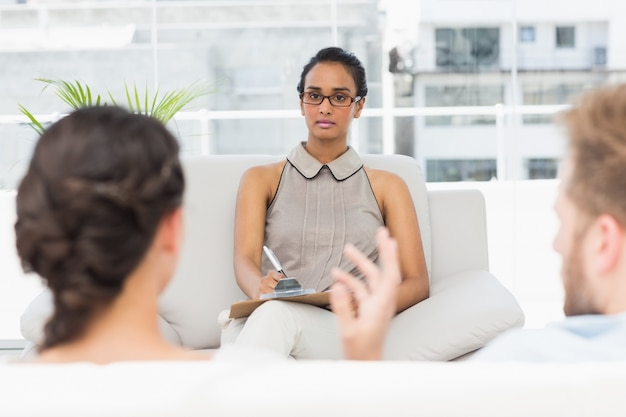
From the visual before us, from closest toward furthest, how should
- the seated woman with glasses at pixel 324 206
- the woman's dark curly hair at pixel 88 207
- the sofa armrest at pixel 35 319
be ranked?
1. the woman's dark curly hair at pixel 88 207
2. the sofa armrest at pixel 35 319
3. the seated woman with glasses at pixel 324 206

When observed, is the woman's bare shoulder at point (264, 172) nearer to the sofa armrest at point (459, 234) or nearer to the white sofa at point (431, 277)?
the white sofa at point (431, 277)

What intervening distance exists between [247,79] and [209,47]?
0.34 meters

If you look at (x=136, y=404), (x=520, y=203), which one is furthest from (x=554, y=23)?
(x=136, y=404)

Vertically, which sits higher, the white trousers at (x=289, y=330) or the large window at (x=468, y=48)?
the large window at (x=468, y=48)

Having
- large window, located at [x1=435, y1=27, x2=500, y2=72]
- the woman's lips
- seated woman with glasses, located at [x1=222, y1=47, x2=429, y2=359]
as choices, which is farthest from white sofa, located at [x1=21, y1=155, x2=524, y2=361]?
large window, located at [x1=435, y1=27, x2=500, y2=72]

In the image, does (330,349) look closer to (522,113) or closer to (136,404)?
(136,404)

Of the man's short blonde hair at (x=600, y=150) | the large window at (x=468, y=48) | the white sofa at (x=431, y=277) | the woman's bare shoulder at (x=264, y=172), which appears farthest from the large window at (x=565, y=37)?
the man's short blonde hair at (x=600, y=150)

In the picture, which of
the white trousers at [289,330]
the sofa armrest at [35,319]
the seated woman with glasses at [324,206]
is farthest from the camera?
the seated woman with glasses at [324,206]

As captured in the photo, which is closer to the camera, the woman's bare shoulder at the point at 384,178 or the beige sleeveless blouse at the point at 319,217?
the beige sleeveless blouse at the point at 319,217

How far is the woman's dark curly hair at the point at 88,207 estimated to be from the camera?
2.99ft

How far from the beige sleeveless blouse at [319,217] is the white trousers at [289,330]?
0.26 meters

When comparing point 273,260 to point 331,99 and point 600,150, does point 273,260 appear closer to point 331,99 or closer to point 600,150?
point 331,99

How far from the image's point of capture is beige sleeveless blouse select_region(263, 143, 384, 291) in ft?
9.25

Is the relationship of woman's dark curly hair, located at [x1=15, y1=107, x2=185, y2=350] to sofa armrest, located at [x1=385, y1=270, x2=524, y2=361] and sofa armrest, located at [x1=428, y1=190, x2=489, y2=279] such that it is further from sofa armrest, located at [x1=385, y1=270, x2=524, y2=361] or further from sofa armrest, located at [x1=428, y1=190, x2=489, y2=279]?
sofa armrest, located at [x1=428, y1=190, x2=489, y2=279]
